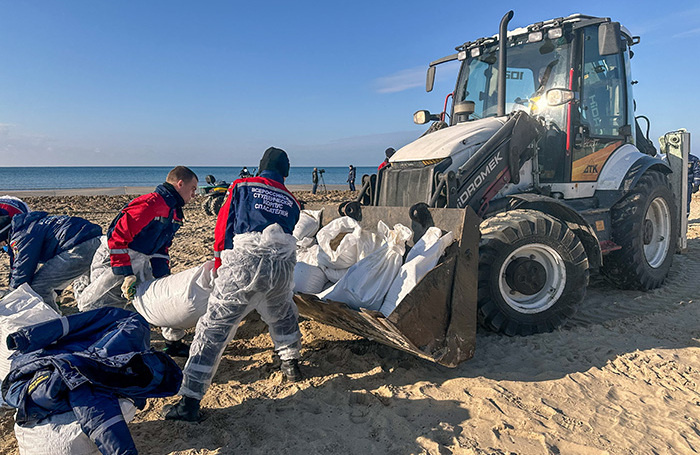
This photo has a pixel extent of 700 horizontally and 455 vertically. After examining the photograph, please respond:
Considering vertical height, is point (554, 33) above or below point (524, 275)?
above

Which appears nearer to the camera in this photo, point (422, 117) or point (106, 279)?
point (106, 279)

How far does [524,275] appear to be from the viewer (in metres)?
4.22

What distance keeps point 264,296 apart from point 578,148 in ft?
13.2

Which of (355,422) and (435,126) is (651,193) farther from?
(355,422)

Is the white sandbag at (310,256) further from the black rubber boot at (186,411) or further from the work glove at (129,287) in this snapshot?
the black rubber boot at (186,411)

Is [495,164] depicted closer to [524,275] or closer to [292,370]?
[524,275]

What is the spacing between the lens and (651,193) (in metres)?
5.61

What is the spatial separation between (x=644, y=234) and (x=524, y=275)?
2617mm

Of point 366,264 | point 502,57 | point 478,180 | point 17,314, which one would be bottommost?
point 17,314

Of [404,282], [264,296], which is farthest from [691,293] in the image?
[264,296]

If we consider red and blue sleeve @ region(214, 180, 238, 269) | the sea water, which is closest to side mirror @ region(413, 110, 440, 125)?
red and blue sleeve @ region(214, 180, 238, 269)

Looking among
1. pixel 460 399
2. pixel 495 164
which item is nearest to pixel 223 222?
pixel 460 399

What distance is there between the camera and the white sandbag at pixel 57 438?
7.47 ft

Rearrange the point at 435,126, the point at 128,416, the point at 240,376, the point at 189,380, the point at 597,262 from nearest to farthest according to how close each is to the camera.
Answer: the point at 128,416 < the point at 189,380 < the point at 240,376 < the point at 597,262 < the point at 435,126
